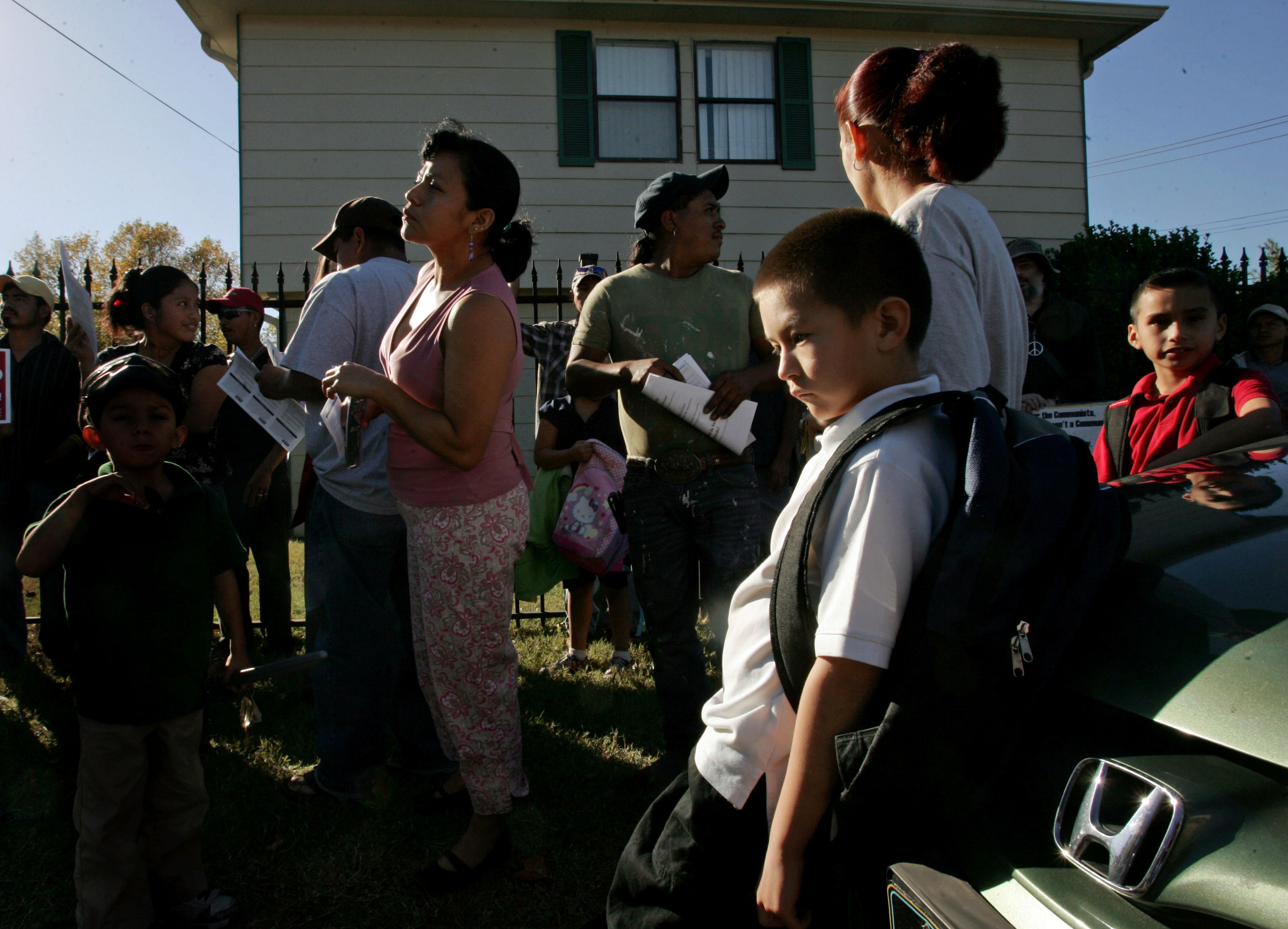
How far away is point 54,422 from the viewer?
15.7 feet

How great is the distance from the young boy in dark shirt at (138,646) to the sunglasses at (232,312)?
1971 millimetres

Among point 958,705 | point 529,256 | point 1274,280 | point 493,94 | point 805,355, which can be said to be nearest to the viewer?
point 958,705

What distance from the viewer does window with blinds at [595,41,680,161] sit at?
33.2ft

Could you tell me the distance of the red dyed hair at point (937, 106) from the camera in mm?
1777

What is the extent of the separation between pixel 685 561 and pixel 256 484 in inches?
99.6

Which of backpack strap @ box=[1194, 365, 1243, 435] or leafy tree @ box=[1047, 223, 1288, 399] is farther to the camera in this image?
leafy tree @ box=[1047, 223, 1288, 399]

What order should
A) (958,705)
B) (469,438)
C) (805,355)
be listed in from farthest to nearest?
(469,438) → (805,355) → (958,705)

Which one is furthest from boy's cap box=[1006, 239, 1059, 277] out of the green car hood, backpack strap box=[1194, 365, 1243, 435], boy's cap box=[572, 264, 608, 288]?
the green car hood

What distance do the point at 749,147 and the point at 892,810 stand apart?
10.1 meters

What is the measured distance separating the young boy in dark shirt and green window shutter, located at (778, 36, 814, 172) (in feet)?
29.3

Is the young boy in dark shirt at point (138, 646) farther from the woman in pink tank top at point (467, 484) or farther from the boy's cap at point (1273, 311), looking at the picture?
the boy's cap at point (1273, 311)

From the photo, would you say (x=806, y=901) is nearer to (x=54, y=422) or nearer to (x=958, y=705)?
(x=958, y=705)

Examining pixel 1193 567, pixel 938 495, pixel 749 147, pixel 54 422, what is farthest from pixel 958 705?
pixel 749 147

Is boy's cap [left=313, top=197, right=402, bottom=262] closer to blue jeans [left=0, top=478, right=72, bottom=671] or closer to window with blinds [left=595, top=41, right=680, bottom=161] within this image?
blue jeans [left=0, top=478, right=72, bottom=671]
